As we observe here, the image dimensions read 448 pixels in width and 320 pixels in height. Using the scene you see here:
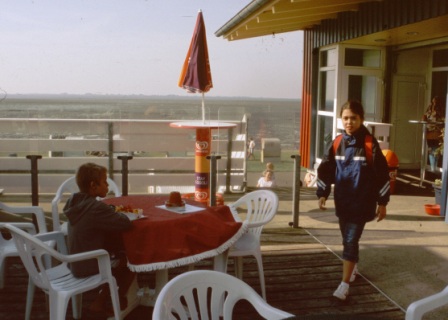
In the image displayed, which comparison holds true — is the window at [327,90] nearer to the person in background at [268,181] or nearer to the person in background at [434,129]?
the person in background at [434,129]

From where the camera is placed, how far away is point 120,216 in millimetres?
3273

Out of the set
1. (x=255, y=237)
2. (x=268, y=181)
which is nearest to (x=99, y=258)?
(x=255, y=237)

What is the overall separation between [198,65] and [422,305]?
5.58 metres

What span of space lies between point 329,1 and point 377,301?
5410 mm

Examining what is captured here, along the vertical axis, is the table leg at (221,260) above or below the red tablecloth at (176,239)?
below

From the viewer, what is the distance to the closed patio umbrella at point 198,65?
7309 mm

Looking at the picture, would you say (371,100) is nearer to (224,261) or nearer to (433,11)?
(433,11)

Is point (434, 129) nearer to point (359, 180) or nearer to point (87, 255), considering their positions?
point (359, 180)

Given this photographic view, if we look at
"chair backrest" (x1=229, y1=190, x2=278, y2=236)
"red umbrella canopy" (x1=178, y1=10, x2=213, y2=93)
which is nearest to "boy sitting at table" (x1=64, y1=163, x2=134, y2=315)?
"chair backrest" (x1=229, y1=190, x2=278, y2=236)

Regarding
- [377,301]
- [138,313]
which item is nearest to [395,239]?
[377,301]

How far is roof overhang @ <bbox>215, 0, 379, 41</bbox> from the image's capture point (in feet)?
25.9

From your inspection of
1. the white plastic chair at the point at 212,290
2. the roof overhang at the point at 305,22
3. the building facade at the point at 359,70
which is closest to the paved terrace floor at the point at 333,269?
the white plastic chair at the point at 212,290

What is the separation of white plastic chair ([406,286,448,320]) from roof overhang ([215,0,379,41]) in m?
5.74

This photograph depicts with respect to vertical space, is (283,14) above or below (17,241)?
above
